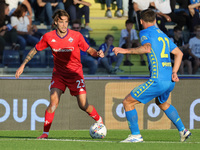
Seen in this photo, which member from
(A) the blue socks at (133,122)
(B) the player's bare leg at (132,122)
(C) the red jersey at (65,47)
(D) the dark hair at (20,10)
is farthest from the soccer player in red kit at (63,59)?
(D) the dark hair at (20,10)

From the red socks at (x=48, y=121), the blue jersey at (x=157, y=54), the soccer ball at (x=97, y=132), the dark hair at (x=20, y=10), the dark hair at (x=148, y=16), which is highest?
the dark hair at (x=20, y=10)

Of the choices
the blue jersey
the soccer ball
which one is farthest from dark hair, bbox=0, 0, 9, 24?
the blue jersey

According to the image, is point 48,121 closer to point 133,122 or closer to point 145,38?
point 133,122

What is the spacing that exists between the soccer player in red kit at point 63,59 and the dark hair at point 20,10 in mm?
4534

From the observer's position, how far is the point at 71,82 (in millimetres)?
8547

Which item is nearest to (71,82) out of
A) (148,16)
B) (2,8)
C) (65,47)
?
(65,47)

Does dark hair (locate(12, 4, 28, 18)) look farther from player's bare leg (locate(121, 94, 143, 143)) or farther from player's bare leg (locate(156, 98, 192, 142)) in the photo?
player's bare leg (locate(121, 94, 143, 143))

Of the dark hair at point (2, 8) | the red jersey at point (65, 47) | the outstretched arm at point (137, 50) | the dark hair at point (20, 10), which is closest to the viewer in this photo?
the outstretched arm at point (137, 50)

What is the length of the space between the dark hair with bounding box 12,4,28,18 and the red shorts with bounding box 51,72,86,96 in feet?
15.4

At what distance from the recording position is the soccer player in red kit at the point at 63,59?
822cm

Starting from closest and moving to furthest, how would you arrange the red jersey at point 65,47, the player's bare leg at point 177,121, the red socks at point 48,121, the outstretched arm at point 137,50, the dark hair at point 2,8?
the outstretched arm at point 137,50
the player's bare leg at point 177,121
the red socks at point 48,121
the red jersey at point 65,47
the dark hair at point 2,8

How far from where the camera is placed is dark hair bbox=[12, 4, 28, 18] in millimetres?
12703

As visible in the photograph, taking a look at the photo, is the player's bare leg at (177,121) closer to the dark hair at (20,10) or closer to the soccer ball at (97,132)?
the soccer ball at (97,132)

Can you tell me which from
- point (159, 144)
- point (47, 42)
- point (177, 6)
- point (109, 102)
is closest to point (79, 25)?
point (109, 102)
